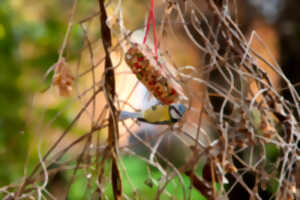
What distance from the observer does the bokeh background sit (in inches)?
83.0

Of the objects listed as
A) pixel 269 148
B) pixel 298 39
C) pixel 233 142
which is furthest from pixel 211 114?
pixel 298 39

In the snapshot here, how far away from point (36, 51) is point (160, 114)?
1812 millimetres

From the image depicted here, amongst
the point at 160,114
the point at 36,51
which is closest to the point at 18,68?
the point at 36,51

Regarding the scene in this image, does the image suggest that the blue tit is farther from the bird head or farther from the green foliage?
the green foliage

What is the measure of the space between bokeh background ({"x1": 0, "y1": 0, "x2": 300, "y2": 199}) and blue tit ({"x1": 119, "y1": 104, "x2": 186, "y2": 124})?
137cm

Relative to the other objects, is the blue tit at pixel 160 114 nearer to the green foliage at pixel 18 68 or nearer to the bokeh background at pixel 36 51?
the bokeh background at pixel 36 51

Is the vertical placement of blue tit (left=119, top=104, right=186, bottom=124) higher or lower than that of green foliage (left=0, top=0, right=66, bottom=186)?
lower

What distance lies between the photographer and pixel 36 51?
2334 mm

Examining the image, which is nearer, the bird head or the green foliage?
the bird head

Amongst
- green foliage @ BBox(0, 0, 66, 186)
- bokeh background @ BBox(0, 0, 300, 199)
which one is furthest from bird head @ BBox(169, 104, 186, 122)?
green foliage @ BBox(0, 0, 66, 186)

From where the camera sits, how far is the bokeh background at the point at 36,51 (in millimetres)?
2107

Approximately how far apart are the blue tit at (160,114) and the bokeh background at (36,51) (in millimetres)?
1373

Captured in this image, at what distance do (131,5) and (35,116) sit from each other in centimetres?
85

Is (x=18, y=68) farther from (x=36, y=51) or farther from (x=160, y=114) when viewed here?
(x=160, y=114)
